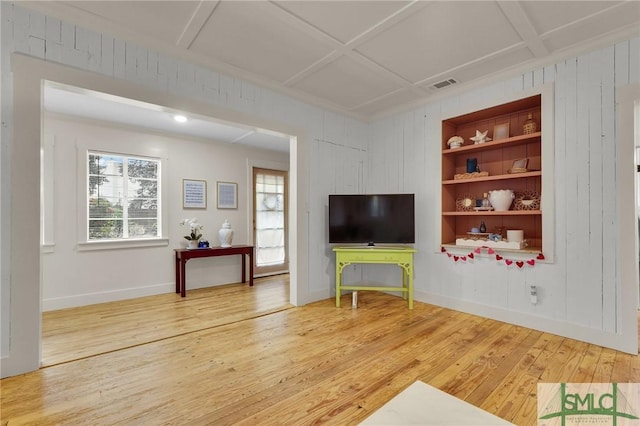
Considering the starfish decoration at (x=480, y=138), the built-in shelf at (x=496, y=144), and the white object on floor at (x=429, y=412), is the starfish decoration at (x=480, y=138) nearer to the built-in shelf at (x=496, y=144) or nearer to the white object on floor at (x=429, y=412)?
the built-in shelf at (x=496, y=144)

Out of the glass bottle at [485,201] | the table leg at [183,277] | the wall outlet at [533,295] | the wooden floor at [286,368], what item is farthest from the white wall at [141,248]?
the wall outlet at [533,295]

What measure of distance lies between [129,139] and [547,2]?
5.00 metres

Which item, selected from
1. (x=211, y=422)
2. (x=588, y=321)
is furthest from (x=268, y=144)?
(x=588, y=321)

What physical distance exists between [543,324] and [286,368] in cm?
255

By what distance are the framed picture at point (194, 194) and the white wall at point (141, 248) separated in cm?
7

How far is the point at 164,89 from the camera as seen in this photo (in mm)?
2771

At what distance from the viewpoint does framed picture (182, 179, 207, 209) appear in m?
4.88

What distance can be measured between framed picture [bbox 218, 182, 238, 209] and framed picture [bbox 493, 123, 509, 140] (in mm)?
4135

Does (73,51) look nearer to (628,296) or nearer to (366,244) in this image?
(366,244)

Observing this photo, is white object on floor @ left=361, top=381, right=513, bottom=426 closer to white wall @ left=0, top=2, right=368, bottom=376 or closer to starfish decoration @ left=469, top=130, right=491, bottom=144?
white wall @ left=0, top=2, right=368, bottom=376

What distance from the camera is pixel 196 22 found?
2.33m

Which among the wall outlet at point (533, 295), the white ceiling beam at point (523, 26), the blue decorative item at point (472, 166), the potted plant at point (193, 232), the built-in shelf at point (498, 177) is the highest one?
the white ceiling beam at point (523, 26)

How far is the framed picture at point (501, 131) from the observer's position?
3375 millimetres

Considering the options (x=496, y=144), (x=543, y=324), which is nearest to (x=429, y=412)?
(x=543, y=324)
